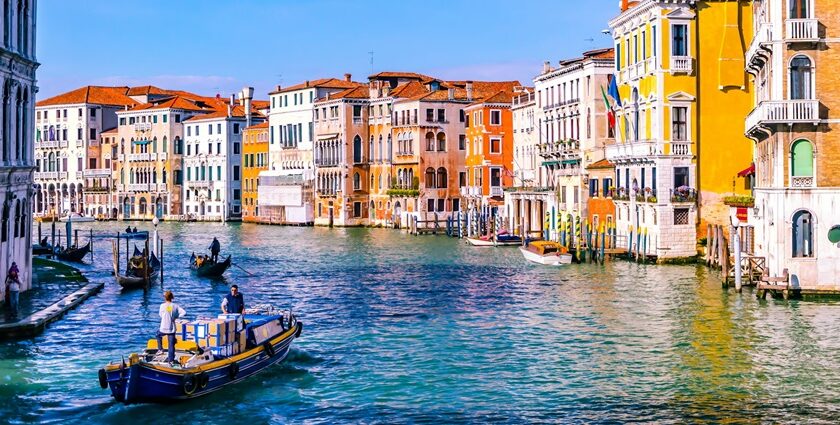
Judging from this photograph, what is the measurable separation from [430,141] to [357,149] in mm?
7279

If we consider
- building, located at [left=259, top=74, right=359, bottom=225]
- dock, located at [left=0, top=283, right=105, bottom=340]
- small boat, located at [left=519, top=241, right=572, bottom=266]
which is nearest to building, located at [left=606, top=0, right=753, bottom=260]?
small boat, located at [left=519, top=241, right=572, bottom=266]

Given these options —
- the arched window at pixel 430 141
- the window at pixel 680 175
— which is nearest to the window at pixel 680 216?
the window at pixel 680 175

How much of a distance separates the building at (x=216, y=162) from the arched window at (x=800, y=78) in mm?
62285

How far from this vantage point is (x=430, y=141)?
65938mm

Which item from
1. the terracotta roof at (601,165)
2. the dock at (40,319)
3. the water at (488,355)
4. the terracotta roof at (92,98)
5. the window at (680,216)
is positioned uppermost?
the terracotta roof at (92,98)

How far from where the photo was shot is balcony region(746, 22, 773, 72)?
983 inches

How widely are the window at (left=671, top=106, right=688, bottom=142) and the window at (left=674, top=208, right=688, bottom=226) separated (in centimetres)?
213

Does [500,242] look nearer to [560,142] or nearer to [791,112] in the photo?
[560,142]

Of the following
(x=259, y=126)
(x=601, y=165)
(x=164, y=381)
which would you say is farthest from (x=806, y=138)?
(x=259, y=126)

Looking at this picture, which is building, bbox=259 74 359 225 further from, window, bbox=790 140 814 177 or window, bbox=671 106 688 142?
window, bbox=790 140 814 177

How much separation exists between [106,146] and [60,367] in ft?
253

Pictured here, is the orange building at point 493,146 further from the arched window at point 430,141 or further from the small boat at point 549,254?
the small boat at point 549,254

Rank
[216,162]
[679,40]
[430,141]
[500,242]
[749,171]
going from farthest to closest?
[216,162]
[430,141]
[500,242]
[679,40]
[749,171]

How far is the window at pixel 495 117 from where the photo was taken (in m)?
59.5
